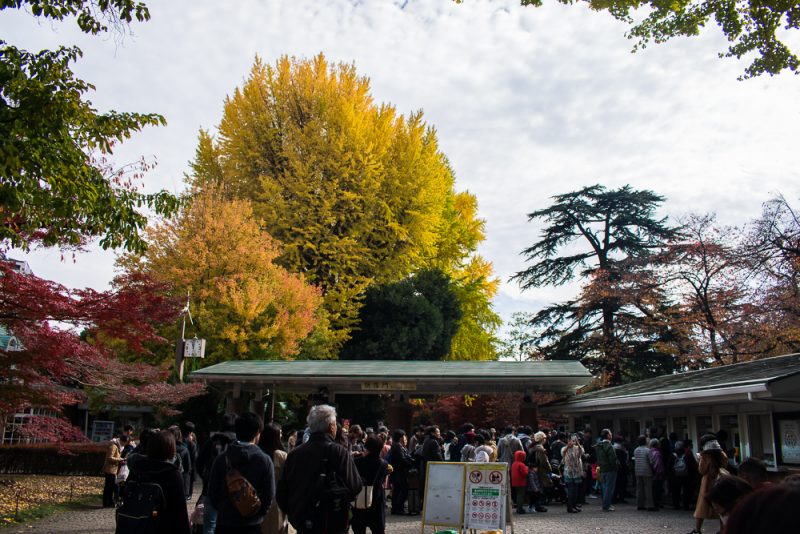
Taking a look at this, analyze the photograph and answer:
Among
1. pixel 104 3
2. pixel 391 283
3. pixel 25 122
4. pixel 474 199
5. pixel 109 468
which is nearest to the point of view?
pixel 25 122

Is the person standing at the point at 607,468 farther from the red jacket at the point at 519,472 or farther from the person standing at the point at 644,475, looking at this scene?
the red jacket at the point at 519,472

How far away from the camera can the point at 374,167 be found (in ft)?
102

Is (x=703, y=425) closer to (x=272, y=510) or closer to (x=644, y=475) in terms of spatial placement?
(x=644, y=475)

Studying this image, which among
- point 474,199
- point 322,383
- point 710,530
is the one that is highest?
point 474,199

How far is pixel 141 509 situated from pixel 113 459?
361 inches

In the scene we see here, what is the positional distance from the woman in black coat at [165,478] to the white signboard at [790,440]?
10.9 metres

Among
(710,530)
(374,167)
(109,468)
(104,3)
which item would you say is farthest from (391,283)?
(104,3)

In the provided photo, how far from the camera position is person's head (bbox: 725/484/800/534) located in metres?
1.58

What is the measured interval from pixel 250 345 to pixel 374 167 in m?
11.3

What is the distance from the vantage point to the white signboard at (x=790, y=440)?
11.5 m

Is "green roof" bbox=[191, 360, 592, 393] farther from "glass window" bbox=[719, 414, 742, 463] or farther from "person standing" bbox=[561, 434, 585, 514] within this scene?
"person standing" bbox=[561, 434, 585, 514]

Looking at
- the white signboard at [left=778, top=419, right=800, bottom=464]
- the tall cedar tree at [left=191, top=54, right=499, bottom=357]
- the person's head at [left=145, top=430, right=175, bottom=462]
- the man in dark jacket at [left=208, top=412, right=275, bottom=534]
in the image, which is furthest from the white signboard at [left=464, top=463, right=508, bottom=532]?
the tall cedar tree at [left=191, top=54, right=499, bottom=357]

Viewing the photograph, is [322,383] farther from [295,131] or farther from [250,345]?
[295,131]

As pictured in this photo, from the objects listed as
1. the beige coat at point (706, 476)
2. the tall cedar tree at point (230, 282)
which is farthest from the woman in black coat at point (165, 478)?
the tall cedar tree at point (230, 282)
